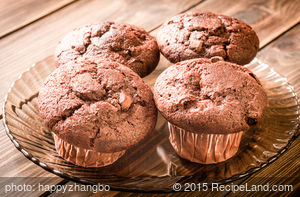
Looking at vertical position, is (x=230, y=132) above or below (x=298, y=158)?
above

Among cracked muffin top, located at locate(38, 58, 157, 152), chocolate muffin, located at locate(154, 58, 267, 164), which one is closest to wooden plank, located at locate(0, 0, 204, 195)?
cracked muffin top, located at locate(38, 58, 157, 152)

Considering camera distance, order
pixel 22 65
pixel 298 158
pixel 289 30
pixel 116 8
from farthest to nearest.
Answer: pixel 116 8, pixel 289 30, pixel 22 65, pixel 298 158

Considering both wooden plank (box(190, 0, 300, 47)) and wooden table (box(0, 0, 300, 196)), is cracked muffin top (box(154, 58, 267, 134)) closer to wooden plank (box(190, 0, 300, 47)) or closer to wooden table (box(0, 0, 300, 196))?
wooden table (box(0, 0, 300, 196))

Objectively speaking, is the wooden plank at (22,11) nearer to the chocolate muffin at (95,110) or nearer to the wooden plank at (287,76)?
the chocolate muffin at (95,110)

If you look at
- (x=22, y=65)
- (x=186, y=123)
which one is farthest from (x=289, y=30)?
(x=22, y=65)

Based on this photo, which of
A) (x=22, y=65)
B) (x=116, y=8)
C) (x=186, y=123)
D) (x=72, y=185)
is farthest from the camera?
(x=116, y=8)

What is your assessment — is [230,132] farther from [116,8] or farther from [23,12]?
[23,12]

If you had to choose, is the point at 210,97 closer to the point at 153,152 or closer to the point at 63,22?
the point at 153,152
